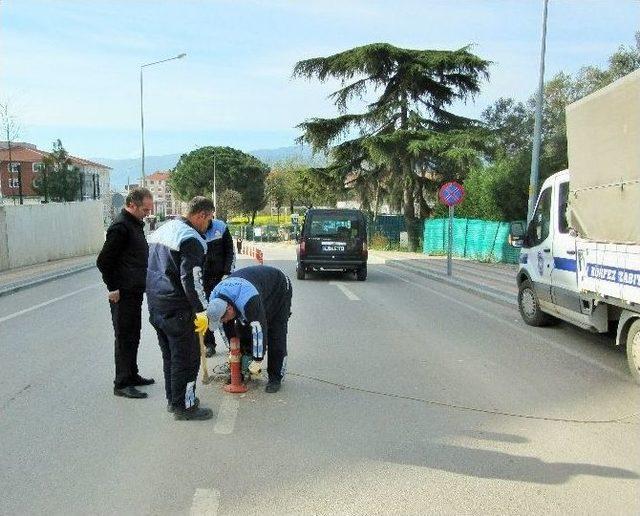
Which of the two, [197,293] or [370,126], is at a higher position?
[370,126]

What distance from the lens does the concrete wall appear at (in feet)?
67.2

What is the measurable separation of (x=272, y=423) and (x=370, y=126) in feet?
94.6

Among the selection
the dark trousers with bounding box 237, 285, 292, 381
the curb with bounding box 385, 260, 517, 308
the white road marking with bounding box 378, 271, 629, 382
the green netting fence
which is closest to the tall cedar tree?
the green netting fence

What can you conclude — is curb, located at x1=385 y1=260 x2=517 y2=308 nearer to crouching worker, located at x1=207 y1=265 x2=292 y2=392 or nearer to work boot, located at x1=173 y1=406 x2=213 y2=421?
crouching worker, located at x1=207 y1=265 x2=292 y2=392

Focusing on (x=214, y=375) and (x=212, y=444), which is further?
(x=214, y=375)

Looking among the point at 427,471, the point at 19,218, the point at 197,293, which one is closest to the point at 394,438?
the point at 427,471

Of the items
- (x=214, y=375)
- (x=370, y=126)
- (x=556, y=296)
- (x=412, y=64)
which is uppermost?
(x=412, y=64)

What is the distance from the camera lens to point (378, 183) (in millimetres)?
34219

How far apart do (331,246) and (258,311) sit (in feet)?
40.5

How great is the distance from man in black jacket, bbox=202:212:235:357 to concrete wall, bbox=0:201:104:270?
1488cm

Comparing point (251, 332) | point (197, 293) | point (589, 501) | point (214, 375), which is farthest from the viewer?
point (214, 375)

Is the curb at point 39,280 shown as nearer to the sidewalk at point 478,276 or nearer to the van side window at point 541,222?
the sidewalk at point 478,276

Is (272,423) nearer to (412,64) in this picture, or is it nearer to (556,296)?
(556,296)

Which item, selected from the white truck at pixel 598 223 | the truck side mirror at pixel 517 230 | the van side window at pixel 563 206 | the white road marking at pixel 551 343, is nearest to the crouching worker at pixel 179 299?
the white truck at pixel 598 223
